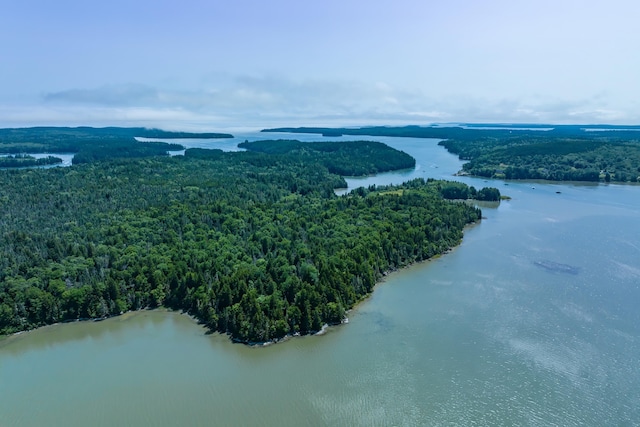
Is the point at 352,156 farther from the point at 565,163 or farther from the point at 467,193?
the point at 565,163

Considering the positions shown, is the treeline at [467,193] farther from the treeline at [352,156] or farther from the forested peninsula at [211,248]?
the treeline at [352,156]

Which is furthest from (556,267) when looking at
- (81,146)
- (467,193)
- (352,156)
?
(81,146)

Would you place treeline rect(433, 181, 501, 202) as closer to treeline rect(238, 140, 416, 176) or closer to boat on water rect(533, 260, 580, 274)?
boat on water rect(533, 260, 580, 274)

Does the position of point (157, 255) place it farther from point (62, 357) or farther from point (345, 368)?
point (345, 368)

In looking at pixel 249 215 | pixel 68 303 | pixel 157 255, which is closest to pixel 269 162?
pixel 249 215

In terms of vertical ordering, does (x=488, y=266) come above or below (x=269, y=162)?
below

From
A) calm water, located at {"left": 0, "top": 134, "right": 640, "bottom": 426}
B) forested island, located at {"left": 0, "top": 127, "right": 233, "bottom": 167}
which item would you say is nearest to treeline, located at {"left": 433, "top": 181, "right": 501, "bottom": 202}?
calm water, located at {"left": 0, "top": 134, "right": 640, "bottom": 426}
